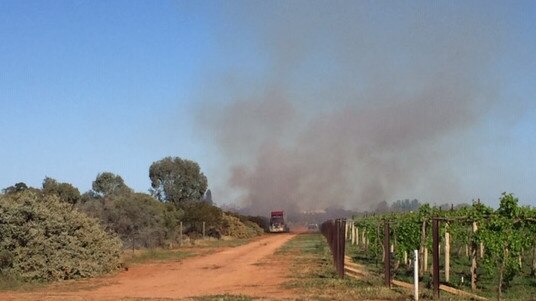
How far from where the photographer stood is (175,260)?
35844 mm

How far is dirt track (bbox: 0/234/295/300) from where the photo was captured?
19.0 metres

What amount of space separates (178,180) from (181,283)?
270 ft

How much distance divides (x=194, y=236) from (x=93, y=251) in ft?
121

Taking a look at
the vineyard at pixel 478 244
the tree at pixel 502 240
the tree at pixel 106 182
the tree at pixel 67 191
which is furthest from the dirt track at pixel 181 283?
the tree at pixel 106 182

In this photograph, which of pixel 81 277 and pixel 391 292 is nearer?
pixel 391 292

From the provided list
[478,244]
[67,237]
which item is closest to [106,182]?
[67,237]

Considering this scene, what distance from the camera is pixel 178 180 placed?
104500mm

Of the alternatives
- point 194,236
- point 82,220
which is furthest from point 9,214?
point 194,236

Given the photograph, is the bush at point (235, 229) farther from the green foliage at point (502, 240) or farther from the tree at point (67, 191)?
the green foliage at point (502, 240)

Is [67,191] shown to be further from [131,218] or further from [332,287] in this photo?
[332,287]

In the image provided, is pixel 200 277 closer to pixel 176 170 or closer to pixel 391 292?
pixel 391 292

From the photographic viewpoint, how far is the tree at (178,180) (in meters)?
104

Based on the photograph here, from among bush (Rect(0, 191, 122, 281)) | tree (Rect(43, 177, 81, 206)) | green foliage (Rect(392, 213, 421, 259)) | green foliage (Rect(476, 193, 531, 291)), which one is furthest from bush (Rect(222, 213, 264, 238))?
green foliage (Rect(476, 193, 531, 291))

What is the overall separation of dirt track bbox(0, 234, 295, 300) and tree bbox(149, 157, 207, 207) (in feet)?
237
